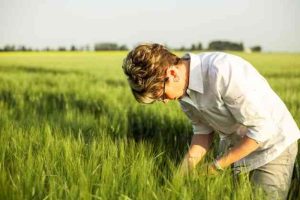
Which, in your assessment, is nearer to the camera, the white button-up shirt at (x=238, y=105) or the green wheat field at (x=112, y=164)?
the green wheat field at (x=112, y=164)

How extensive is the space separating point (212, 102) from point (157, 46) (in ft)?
1.01

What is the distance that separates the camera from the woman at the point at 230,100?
2039 millimetres

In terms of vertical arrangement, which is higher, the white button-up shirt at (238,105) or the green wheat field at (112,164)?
the white button-up shirt at (238,105)

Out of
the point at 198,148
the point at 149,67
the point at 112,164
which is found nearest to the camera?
the point at 149,67

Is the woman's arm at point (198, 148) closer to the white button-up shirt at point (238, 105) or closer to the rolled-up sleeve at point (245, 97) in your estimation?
the white button-up shirt at point (238, 105)

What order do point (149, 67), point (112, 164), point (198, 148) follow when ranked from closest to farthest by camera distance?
1. point (149, 67)
2. point (112, 164)
3. point (198, 148)

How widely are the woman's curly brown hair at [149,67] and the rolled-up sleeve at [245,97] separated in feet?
0.65

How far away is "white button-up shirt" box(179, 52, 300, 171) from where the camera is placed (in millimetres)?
2059

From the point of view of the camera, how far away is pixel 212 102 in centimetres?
218

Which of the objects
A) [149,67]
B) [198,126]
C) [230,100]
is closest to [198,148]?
[198,126]

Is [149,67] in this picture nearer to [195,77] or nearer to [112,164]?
[195,77]

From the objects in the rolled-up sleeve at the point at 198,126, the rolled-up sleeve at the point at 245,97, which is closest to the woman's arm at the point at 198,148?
the rolled-up sleeve at the point at 198,126

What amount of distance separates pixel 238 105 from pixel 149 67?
348 mm

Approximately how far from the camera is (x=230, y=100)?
2088 mm
